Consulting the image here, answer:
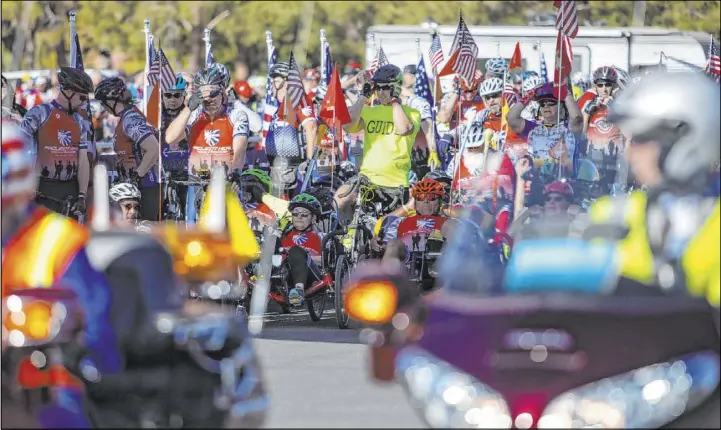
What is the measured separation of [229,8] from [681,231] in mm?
52775

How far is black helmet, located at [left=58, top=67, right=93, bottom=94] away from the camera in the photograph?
14.7 m

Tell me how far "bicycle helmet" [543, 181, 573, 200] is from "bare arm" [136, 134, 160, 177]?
885 cm

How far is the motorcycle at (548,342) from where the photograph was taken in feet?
18.0

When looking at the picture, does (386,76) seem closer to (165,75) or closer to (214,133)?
(214,133)

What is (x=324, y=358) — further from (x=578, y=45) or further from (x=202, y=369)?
(x=578, y=45)

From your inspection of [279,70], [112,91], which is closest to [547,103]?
[112,91]

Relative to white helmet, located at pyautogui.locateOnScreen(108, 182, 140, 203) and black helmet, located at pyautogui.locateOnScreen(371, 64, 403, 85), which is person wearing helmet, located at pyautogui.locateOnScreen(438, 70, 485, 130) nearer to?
black helmet, located at pyautogui.locateOnScreen(371, 64, 403, 85)

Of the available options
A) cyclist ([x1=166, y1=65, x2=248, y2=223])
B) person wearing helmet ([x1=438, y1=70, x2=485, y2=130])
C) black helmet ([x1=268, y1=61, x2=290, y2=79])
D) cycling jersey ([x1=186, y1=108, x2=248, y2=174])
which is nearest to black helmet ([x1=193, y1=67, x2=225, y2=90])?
cyclist ([x1=166, y1=65, x2=248, y2=223])

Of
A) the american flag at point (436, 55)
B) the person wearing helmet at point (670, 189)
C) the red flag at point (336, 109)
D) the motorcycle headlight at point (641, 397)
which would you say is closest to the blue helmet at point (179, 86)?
the red flag at point (336, 109)

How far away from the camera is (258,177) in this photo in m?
15.2

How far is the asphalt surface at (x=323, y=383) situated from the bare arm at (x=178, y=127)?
2639mm

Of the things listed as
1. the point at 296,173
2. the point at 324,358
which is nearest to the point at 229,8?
the point at 296,173

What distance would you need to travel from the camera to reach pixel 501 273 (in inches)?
233

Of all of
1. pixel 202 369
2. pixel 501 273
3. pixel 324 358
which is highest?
pixel 501 273
